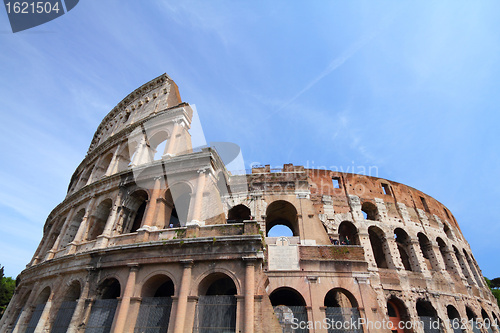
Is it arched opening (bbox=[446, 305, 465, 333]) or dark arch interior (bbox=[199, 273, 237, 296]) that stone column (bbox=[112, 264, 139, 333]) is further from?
arched opening (bbox=[446, 305, 465, 333])

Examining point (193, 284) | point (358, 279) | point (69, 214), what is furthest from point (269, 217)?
point (69, 214)

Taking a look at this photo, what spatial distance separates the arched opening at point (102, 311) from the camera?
1071 cm

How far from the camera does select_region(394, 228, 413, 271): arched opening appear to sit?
1825 centimetres

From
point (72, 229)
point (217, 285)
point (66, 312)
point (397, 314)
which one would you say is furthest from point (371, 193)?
point (72, 229)

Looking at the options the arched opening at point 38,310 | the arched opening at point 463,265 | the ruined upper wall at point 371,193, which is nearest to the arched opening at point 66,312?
the arched opening at point 38,310

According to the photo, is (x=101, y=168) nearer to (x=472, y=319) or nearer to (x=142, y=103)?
(x=142, y=103)

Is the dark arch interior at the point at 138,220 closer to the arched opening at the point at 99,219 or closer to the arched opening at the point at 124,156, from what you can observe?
the arched opening at the point at 99,219

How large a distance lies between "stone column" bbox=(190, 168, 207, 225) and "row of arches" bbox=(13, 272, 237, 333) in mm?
2504

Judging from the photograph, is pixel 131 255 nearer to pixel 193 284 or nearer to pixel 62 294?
pixel 193 284

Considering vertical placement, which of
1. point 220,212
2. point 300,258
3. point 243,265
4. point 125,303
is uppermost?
point 220,212

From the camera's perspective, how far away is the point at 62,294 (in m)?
12.7

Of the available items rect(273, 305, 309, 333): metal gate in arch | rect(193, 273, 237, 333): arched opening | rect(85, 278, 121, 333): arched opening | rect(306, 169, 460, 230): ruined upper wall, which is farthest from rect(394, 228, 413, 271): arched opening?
rect(85, 278, 121, 333): arched opening

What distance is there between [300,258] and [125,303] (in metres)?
8.17

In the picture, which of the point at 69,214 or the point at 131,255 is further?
the point at 69,214
